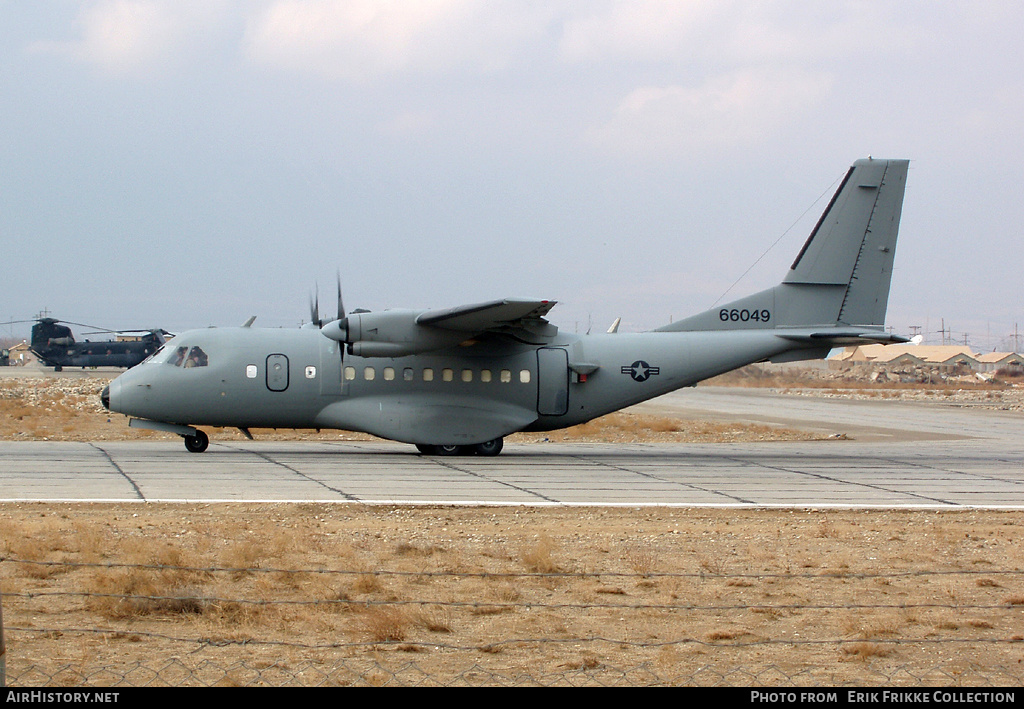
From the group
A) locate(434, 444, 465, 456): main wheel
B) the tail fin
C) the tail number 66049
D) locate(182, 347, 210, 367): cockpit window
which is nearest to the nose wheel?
locate(182, 347, 210, 367): cockpit window

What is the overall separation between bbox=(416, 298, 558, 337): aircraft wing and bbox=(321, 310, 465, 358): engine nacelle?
0.29m

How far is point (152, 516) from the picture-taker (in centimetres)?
1416

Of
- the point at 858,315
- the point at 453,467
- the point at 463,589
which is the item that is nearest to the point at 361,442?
the point at 453,467

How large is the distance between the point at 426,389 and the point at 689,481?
7282 mm

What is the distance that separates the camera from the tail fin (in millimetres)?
24953

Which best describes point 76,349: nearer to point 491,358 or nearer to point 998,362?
point 491,358

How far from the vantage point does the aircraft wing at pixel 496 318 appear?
21.3 m

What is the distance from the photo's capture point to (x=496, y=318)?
2222 cm

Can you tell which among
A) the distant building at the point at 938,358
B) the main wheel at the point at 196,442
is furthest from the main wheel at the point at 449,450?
the distant building at the point at 938,358

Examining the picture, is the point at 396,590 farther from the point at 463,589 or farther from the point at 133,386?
the point at 133,386

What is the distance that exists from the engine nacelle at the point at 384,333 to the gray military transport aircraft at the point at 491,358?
0.03 metres

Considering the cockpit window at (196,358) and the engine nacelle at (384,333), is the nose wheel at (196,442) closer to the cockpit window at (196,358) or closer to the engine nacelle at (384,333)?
the cockpit window at (196,358)

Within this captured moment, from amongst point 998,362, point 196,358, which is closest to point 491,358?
point 196,358

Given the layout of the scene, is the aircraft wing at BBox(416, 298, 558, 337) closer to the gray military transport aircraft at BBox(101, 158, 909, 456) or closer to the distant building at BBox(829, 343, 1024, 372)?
the gray military transport aircraft at BBox(101, 158, 909, 456)
